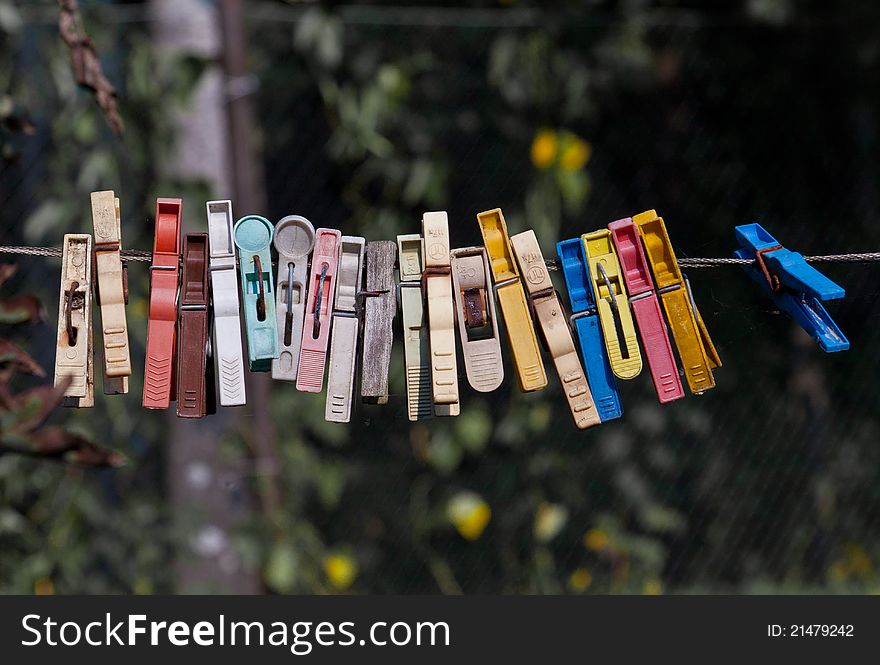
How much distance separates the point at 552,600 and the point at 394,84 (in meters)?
1.49

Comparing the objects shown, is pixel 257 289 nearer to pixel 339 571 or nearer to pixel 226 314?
pixel 226 314

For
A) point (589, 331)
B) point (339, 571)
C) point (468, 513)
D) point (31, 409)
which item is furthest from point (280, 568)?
point (31, 409)

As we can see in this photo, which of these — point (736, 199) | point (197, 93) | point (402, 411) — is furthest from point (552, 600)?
point (197, 93)

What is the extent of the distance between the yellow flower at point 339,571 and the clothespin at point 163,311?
1.63 metres

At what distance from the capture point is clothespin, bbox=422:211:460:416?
51.1 inches

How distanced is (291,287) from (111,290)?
23 cm

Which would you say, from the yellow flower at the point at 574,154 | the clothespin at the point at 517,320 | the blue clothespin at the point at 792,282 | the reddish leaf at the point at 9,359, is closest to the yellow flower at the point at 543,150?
the yellow flower at the point at 574,154

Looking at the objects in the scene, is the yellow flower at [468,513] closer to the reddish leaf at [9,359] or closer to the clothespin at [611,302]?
the clothespin at [611,302]

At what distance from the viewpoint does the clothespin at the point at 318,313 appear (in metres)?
1.29

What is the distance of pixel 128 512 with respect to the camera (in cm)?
271

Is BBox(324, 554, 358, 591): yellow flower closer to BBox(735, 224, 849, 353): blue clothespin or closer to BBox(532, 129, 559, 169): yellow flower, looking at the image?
BBox(532, 129, 559, 169): yellow flower

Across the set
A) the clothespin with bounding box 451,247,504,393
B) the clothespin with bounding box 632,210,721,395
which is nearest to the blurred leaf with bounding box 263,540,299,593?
the clothespin with bounding box 451,247,504,393

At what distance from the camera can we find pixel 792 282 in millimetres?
1342

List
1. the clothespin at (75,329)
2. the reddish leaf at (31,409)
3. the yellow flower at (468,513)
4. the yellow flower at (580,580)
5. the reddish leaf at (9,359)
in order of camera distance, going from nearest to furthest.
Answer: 1. the reddish leaf at (31,409)
2. the reddish leaf at (9,359)
3. the clothespin at (75,329)
4. the yellow flower at (468,513)
5. the yellow flower at (580,580)
